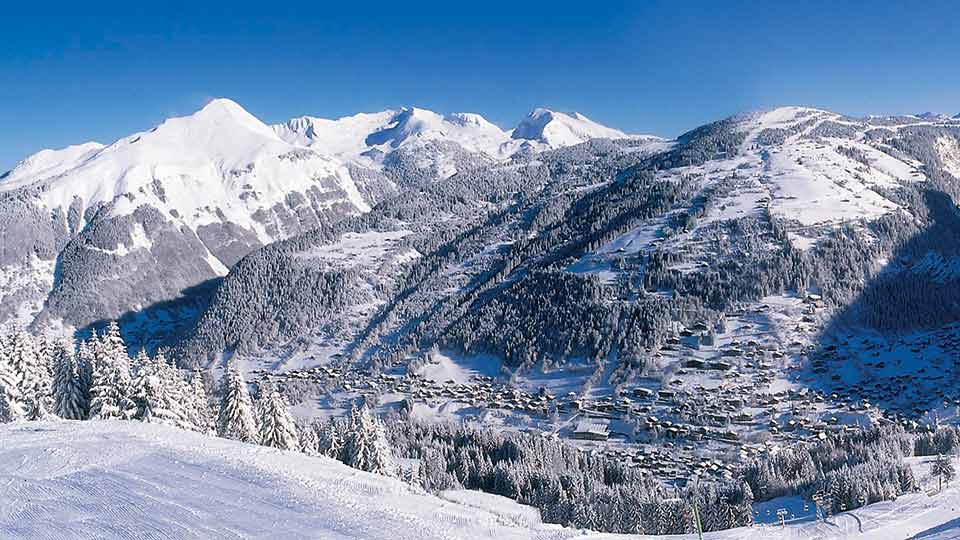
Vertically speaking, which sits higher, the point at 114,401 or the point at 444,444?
the point at 114,401

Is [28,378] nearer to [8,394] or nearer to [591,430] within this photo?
[8,394]

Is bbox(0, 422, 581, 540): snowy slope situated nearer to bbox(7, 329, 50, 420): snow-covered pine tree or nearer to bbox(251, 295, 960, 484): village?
bbox(7, 329, 50, 420): snow-covered pine tree

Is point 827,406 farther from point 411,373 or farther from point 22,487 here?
point 22,487

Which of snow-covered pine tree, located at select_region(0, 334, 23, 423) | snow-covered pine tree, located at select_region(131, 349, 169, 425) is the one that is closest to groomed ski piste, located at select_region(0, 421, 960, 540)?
snow-covered pine tree, located at select_region(131, 349, 169, 425)

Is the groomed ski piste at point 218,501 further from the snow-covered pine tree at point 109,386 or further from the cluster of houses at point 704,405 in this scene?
the cluster of houses at point 704,405

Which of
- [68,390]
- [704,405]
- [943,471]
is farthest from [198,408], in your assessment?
[704,405]

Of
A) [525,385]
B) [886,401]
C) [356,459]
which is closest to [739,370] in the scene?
[886,401]

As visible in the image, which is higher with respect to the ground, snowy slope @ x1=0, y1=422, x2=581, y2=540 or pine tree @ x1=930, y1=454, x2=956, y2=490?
snowy slope @ x1=0, y1=422, x2=581, y2=540
